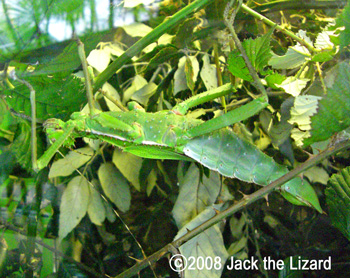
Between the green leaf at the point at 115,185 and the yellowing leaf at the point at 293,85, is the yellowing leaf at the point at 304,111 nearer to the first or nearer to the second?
the yellowing leaf at the point at 293,85

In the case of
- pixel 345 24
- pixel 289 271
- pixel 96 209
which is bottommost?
pixel 289 271

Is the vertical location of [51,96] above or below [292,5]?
below

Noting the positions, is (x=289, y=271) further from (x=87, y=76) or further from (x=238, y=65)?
(x=87, y=76)

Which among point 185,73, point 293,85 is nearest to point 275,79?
point 293,85

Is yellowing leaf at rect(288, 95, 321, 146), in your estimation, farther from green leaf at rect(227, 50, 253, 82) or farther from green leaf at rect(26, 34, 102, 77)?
green leaf at rect(26, 34, 102, 77)

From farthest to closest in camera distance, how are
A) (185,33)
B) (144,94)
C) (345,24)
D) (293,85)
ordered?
(144,94), (185,33), (293,85), (345,24)

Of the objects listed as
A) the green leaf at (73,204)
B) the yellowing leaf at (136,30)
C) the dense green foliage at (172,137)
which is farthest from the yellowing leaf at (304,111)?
the green leaf at (73,204)

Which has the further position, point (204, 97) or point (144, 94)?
point (144, 94)
